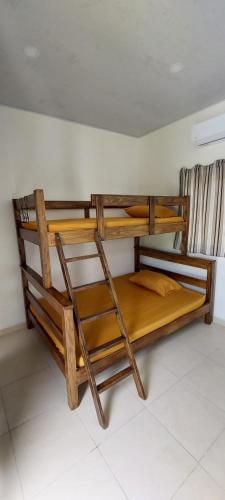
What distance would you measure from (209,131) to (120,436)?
2.90 meters

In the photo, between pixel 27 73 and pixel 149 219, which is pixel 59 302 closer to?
pixel 149 219

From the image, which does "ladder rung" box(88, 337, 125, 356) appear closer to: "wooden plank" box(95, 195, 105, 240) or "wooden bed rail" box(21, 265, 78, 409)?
"wooden bed rail" box(21, 265, 78, 409)

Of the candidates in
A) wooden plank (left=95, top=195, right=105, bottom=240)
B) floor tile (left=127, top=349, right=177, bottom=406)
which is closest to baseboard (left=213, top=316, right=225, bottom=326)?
floor tile (left=127, top=349, right=177, bottom=406)

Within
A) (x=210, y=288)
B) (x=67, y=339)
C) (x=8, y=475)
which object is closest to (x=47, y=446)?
(x=8, y=475)

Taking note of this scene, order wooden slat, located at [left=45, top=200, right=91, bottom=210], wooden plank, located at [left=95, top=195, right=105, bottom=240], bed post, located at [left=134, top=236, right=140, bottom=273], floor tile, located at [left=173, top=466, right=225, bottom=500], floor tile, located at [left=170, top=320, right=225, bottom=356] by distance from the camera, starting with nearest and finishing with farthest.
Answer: floor tile, located at [left=173, top=466, right=225, bottom=500] → wooden plank, located at [left=95, top=195, right=105, bottom=240] → floor tile, located at [left=170, top=320, right=225, bottom=356] → wooden slat, located at [left=45, top=200, right=91, bottom=210] → bed post, located at [left=134, top=236, right=140, bottom=273]

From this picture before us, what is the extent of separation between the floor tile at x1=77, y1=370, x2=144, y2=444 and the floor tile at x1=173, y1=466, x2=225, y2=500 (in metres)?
0.45

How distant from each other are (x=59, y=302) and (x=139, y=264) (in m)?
2.24

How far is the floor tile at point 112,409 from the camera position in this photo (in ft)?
4.57

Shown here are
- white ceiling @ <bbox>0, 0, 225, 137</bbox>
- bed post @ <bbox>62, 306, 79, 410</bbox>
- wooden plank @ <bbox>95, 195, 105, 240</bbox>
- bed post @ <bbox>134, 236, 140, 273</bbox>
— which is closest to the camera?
white ceiling @ <bbox>0, 0, 225, 137</bbox>

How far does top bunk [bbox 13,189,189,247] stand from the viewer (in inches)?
63.0

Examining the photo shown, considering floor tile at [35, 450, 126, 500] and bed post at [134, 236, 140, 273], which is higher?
bed post at [134, 236, 140, 273]

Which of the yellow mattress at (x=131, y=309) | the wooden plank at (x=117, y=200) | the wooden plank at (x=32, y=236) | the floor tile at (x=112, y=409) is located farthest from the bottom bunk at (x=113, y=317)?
the wooden plank at (x=117, y=200)

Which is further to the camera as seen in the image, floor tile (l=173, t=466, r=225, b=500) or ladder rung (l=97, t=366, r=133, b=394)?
ladder rung (l=97, t=366, r=133, b=394)

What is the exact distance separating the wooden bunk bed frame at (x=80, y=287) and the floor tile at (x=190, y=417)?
0.43 metres
